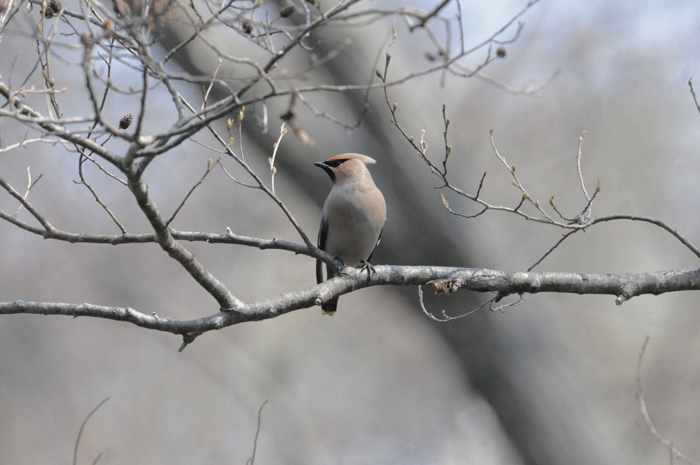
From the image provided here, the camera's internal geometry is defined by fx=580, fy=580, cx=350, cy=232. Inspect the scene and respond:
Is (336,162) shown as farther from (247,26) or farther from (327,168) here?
(247,26)

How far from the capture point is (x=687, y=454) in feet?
30.0

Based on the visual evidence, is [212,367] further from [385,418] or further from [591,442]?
[591,442]

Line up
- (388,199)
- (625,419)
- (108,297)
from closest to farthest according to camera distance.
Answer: (388,199) < (625,419) < (108,297)

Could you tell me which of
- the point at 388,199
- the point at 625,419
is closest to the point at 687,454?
the point at 625,419

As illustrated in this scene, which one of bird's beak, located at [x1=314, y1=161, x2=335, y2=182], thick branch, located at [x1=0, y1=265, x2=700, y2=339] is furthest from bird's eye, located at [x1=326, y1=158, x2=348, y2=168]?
thick branch, located at [x1=0, y1=265, x2=700, y2=339]

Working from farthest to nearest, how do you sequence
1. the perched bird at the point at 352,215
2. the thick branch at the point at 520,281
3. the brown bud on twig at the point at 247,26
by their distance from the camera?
the perched bird at the point at 352,215, the thick branch at the point at 520,281, the brown bud on twig at the point at 247,26

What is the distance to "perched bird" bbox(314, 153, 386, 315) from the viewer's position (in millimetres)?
4496

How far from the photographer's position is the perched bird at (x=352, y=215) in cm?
450

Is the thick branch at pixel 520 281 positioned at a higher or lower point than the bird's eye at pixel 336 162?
lower

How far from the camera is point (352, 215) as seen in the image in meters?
4.48

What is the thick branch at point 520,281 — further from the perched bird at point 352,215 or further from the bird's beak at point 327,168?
the bird's beak at point 327,168

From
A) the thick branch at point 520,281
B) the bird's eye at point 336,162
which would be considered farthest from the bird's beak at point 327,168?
the thick branch at point 520,281

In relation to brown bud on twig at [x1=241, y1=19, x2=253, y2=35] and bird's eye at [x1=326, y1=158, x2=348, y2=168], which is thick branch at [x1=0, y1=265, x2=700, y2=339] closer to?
brown bud on twig at [x1=241, y1=19, x2=253, y2=35]

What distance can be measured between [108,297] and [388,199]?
21.5 ft
